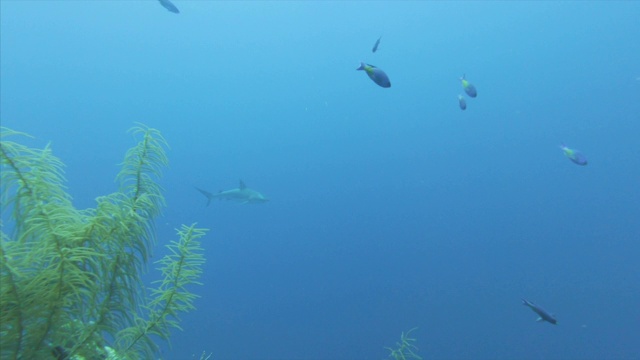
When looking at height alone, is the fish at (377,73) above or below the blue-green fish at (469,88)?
above

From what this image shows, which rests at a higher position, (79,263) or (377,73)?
(377,73)

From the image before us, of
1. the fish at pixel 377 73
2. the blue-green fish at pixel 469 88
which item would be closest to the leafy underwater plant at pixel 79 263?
the fish at pixel 377 73

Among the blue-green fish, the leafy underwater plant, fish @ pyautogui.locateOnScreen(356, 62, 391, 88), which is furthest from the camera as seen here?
the blue-green fish

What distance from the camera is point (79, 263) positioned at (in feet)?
8.99

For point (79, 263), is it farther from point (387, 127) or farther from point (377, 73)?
point (387, 127)

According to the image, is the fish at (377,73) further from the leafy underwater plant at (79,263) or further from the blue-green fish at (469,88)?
the blue-green fish at (469,88)

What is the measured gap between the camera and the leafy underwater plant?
2400 mm

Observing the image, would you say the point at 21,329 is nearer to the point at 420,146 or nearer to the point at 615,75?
the point at 420,146

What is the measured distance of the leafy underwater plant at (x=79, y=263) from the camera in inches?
94.5

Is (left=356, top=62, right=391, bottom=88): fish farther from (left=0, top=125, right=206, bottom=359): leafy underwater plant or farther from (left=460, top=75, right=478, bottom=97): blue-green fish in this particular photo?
(left=460, top=75, right=478, bottom=97): blue-green fish

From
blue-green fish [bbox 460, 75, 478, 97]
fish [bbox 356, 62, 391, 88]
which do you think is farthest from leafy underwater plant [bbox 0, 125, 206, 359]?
blue-green fish [bbox 460, 75, 478, 97]

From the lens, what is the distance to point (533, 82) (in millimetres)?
23859

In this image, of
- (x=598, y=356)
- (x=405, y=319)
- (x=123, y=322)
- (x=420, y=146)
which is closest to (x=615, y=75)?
(x=420, y=146)

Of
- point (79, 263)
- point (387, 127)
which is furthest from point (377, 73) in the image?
point (387, 127)
